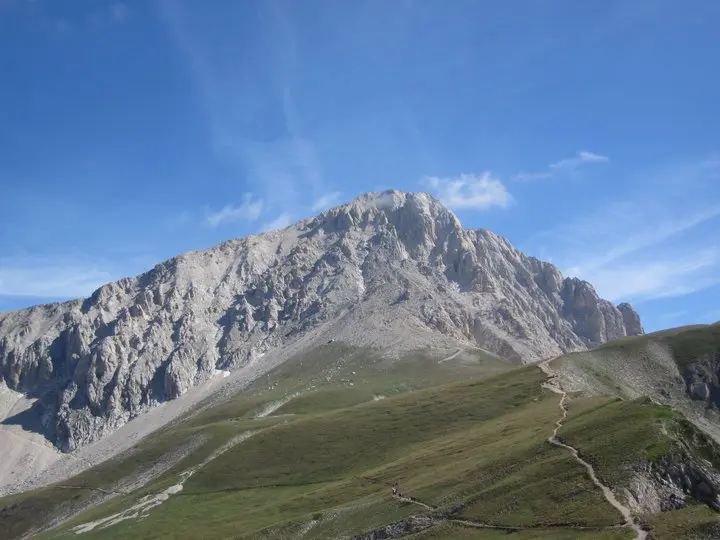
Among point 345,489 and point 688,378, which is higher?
point 688,378

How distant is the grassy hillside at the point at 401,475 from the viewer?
226 ft

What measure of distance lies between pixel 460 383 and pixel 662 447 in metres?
118

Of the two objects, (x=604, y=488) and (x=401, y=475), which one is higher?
(x=401, y=475)

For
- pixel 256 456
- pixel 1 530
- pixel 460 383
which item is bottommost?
pixel 1 530

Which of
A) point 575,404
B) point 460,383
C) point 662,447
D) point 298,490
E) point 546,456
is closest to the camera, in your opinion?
point 662,447

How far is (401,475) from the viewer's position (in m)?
107

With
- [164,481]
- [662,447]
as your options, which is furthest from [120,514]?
[662,447]

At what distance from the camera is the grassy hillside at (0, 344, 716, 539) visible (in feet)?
226

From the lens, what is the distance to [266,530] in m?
97.2

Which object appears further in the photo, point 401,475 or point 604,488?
point 401,475

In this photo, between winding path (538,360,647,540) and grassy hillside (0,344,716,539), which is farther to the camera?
grassy hillside (0,344,716,539)

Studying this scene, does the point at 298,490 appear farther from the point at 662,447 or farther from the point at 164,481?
the point at 662,447

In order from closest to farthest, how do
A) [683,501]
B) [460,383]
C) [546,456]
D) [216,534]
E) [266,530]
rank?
[683,501]
[546,456]
[266,530]
[216,534]
[460,383]

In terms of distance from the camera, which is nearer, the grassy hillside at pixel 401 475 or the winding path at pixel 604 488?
the winding path at pixel 604 488
